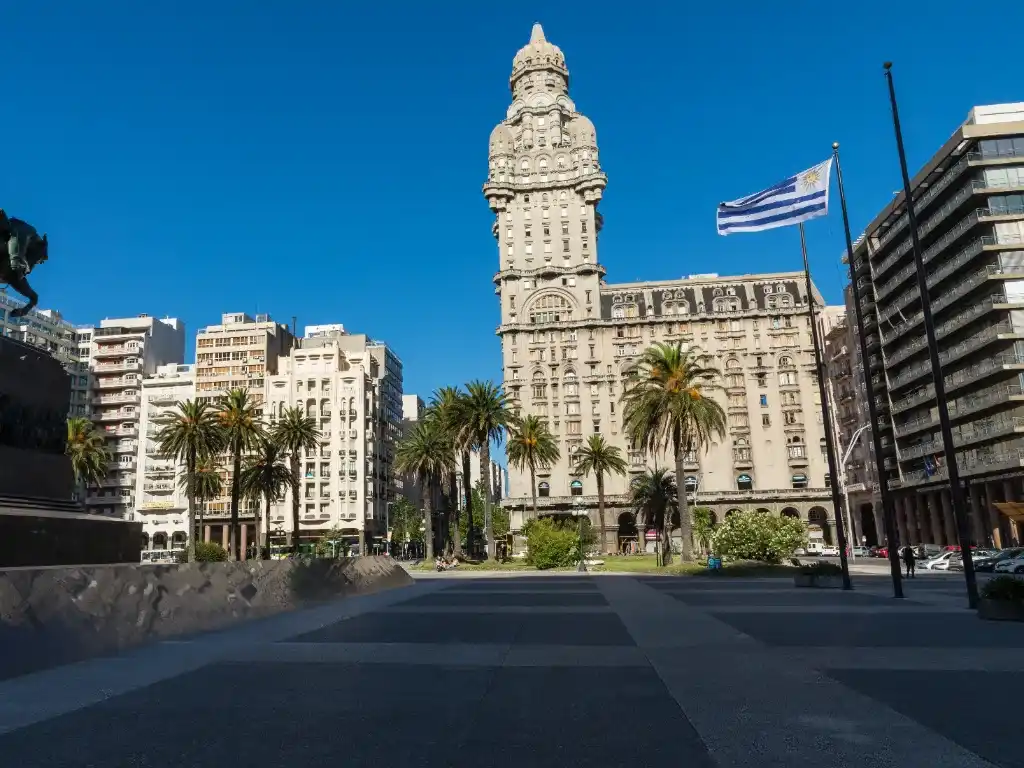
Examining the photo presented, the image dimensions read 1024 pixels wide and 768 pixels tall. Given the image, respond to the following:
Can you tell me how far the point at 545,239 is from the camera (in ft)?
335

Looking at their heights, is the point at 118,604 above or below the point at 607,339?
below

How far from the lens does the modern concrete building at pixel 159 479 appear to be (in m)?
101

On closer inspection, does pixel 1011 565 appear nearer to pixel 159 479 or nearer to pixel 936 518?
pixel 936 518

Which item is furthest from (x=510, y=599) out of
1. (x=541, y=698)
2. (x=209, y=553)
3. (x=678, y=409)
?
(x=209, y=553)

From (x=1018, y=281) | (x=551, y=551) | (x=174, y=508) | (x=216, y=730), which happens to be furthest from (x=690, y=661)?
(x=174, y=508)

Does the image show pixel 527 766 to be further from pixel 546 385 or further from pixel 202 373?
pixel 202 373

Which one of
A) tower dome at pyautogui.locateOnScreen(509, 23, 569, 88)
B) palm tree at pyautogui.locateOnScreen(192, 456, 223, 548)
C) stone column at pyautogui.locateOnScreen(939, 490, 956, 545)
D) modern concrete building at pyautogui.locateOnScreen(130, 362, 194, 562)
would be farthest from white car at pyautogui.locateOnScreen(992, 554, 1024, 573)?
tower dome at pyautogui.locateOnScreen(509, 23, 569, 88)

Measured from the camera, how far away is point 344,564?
25406 millimetres

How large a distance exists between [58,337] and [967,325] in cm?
12045

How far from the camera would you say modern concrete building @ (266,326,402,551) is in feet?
331

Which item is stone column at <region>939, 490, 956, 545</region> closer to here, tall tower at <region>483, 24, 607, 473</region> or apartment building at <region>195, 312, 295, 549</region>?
tall tower at <region>483, 24, 607, 473</region>

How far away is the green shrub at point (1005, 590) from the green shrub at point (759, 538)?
86.0 feet

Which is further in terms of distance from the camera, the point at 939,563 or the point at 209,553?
the point at 209,553

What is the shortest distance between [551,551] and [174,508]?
237 feet
